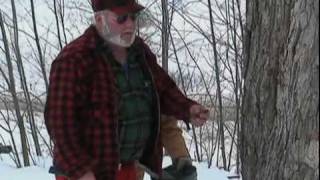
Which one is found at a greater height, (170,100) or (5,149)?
(170,100)

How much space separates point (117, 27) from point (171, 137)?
0.67 m

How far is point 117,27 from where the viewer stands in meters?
3.20

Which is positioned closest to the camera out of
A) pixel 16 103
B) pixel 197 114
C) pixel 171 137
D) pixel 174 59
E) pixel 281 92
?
pixel 281 92

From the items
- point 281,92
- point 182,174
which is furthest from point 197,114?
point 281,92

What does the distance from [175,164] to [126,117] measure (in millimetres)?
521

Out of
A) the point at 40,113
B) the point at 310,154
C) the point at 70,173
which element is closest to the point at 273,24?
the point at 310,154

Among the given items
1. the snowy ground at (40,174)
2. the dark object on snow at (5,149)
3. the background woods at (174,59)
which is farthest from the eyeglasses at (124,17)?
the dark object on snow at (5,149)

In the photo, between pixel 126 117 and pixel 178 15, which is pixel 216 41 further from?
pixel 126 117

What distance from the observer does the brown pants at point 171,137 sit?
3.54 meters

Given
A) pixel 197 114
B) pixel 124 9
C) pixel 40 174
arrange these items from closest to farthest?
1. pixel 124 9
2. pixel 197 114
3. pixel 40 174

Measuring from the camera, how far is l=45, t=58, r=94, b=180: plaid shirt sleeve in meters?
3.01

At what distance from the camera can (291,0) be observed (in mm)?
2320

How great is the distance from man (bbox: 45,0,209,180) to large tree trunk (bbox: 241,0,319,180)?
633mm

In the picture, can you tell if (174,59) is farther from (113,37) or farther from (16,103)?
(113,37)
